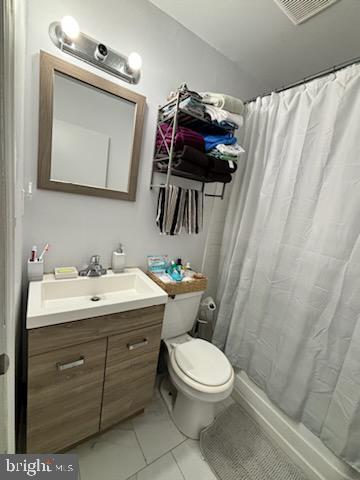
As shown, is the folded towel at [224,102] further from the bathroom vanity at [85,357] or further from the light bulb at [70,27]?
the bathroom vanity at [85,357]

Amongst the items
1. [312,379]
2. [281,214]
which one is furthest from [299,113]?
[312,379]

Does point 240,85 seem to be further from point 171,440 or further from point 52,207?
point 171,440

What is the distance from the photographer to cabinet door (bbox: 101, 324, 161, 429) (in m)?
1.09

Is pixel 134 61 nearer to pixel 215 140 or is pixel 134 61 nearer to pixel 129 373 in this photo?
pixel 215 140

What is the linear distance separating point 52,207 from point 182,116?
2.95ft

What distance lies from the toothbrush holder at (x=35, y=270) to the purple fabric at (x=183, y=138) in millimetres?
957

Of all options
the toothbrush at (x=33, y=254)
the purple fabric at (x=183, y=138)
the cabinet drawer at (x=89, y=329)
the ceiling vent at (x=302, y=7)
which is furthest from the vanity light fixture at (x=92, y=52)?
the cabinet drawer at (x=89, y=329)

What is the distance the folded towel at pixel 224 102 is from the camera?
1.26m

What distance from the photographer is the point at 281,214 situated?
1.33 meters

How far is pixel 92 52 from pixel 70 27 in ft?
0.39

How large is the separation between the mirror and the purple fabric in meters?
0.16

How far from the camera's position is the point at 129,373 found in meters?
1.16

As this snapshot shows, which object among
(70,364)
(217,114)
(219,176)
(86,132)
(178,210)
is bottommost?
(70,364)

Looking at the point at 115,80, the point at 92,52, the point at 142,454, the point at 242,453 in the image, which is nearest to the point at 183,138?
the point at 115,80
